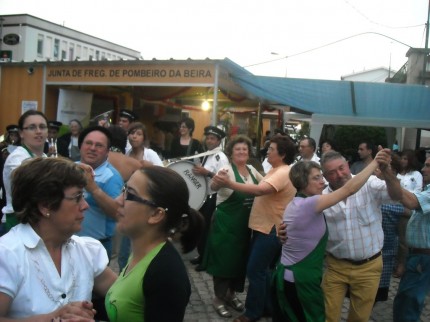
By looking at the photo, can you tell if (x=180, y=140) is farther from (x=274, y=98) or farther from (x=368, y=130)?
(x=368, y=130)

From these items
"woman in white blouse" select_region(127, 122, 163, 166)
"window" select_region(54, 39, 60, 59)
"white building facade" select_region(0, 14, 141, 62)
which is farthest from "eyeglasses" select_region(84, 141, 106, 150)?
"window" select_region(54, 39, 60, 59)

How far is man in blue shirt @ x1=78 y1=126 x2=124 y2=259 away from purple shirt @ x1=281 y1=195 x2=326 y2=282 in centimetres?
135

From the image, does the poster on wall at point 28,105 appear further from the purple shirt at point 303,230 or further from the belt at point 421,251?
the belt at point 421,251

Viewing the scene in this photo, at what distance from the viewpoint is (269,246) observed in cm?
A: 432

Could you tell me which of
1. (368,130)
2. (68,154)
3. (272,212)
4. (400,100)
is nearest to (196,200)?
(272,212)

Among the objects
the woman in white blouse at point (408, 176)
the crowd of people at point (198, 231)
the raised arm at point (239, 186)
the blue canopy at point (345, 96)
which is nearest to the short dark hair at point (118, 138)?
the crowd of people at point (198, 231)

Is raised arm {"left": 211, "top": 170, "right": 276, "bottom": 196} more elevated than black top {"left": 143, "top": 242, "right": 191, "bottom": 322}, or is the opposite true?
raised arm {"left": 211, "top": 170, "right": 276, "bottom": 196}

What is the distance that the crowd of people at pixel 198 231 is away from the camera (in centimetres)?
178

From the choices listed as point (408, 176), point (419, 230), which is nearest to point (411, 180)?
point (408, 176)

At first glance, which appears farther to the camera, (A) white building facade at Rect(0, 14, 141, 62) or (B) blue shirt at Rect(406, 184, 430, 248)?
(A) white building facade at Rect(0, 14, 141, 62)

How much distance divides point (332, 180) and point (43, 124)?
249 cm

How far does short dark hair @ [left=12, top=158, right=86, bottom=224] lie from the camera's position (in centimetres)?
189

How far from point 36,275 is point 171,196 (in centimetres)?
63

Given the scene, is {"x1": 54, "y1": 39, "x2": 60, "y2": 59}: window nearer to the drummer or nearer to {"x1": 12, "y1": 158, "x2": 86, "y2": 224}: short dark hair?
the drummer
